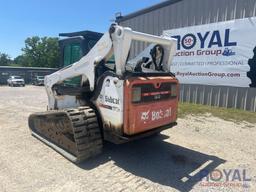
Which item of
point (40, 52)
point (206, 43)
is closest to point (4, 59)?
point (40, 52)

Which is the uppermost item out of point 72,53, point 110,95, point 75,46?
point 75,46

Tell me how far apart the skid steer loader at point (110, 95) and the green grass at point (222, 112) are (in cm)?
432

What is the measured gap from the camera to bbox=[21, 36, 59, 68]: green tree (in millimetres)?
65500

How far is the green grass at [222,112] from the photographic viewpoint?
848cm

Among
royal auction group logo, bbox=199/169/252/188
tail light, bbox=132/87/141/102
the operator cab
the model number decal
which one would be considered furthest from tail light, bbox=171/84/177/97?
Answer: the operator cab

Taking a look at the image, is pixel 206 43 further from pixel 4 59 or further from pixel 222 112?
pixel 4 59

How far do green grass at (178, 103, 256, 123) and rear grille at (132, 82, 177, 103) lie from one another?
13.7ft

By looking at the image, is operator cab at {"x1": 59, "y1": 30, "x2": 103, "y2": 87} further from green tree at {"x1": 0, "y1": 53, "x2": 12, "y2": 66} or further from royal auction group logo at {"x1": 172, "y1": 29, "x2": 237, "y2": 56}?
green tree at {"x1": 0, "y1": 53, "x2": 12, "y2": 66}

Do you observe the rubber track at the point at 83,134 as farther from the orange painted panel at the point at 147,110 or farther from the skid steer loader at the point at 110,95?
the orange painted panel at the point at 147,110

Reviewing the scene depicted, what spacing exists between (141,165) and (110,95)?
146 cm

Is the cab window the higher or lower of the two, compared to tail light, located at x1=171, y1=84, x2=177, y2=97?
higher

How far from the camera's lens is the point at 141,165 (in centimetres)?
447

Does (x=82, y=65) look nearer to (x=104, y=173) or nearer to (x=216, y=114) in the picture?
(x=104, y=173)

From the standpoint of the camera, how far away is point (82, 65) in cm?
488
